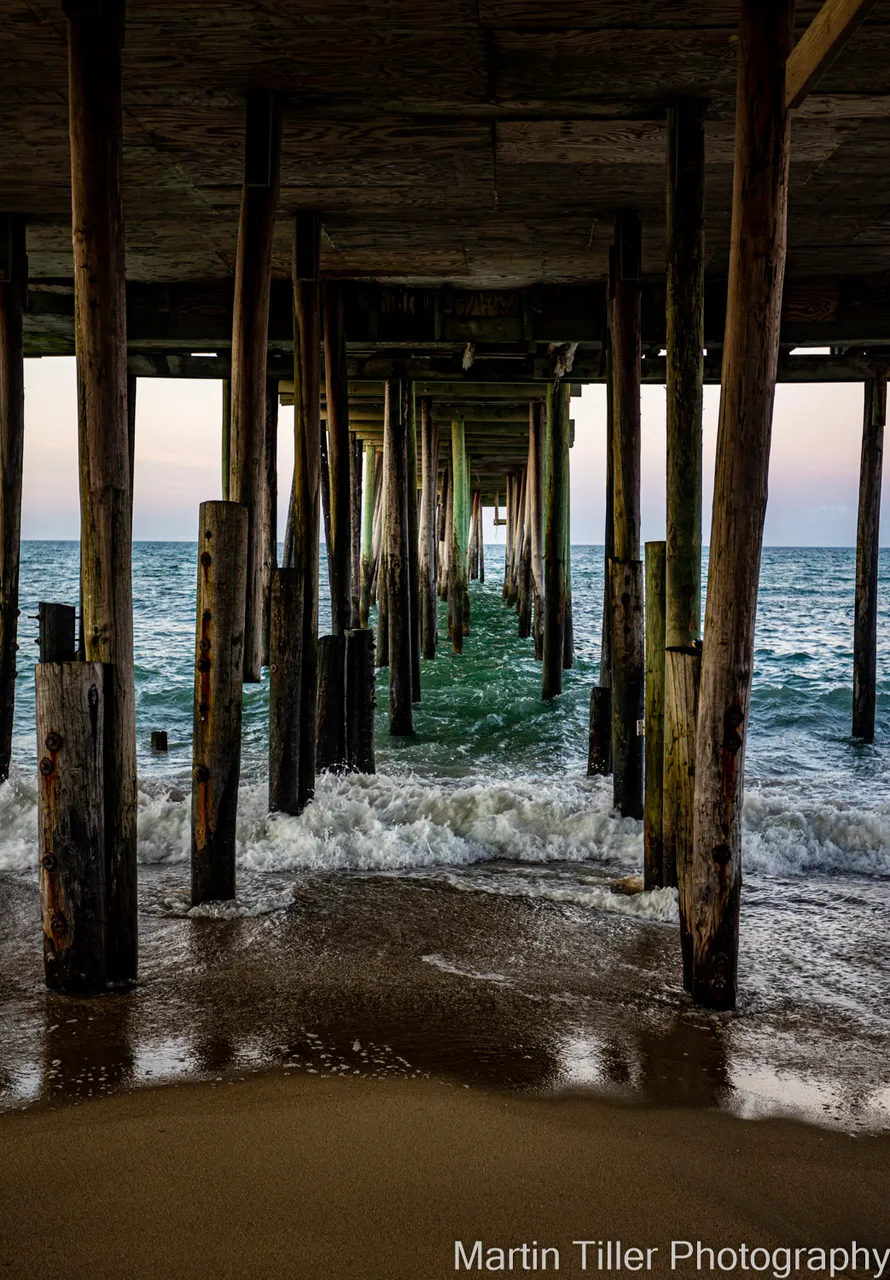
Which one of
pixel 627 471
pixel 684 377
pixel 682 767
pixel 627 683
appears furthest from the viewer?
pixel 627 471

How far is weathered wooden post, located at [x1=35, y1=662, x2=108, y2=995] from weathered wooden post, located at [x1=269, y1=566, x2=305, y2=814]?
2.24 meters

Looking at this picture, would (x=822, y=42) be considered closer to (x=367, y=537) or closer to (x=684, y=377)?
(x=684, y=377)

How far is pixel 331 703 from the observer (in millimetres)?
7109

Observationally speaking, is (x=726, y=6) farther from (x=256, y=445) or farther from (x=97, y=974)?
(x=97, y=974)

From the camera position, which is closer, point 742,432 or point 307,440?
point 742,432

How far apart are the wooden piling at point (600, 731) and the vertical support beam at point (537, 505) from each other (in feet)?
24.2

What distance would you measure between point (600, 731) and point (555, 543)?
3.21 meters

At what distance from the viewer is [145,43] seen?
4.21 meters

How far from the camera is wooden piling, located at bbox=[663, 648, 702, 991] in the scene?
353 cm

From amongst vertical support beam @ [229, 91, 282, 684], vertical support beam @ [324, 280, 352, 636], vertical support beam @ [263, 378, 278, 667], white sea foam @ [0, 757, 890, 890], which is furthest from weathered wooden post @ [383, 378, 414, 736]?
vertical support beam @ [229, 91, 282, 684]

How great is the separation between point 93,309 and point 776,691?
1269 centimetres

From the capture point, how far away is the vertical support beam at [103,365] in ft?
11.2

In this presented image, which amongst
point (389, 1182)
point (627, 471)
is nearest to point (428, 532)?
point (627, 471)

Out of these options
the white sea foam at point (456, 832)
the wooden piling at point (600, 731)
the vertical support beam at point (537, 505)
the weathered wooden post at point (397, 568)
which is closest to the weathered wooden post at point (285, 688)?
the white sea foam at point (456, 832)
